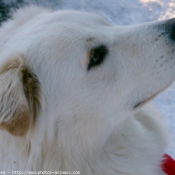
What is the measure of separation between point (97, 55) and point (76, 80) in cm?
23

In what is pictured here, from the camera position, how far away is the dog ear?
6.55 ft

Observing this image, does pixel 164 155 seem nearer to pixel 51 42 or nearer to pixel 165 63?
pixel 165 63

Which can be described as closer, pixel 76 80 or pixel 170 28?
pixel 76 80

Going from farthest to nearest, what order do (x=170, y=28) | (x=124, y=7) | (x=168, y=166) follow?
(x=124, y=7)
(x=168, y=166)
(x=170, y=28)

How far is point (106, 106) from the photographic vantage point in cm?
234

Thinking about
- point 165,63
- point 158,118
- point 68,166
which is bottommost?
point 158,118

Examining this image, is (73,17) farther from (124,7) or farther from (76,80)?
(124,7)

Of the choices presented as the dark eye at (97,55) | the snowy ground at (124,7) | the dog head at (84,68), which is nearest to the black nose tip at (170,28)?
the dog head at (84,68)

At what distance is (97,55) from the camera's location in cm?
231

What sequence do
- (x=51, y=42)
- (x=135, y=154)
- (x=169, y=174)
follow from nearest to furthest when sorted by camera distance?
(x=51, y=42) → (x=135, y=154) → (x=169, y=174)

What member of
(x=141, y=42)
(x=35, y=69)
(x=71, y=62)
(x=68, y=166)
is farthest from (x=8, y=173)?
(x=141, y=42)

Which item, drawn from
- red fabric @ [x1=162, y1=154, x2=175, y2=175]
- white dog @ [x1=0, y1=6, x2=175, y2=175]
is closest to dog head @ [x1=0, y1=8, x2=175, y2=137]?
white dog @ [x1=0, y1=6, x2=175, y2=175]

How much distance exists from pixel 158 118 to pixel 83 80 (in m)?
1.02

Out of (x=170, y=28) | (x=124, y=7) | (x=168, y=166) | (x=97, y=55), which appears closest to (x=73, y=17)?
(x=97, y=55)
